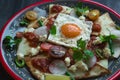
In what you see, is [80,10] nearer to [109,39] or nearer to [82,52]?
[109,39]

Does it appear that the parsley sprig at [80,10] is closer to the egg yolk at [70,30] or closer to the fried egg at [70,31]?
the fried egg at [70,31]

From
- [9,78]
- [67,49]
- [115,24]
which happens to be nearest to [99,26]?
Result: [115,24]

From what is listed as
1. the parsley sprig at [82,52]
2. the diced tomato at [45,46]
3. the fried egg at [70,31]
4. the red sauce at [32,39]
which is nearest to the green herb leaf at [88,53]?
the parsley sprig at [82,52]

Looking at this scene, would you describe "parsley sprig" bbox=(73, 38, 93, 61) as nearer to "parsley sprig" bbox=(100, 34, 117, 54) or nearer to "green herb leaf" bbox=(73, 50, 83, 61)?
"green herb leaf" bbox=(73, 50, 83, 61)

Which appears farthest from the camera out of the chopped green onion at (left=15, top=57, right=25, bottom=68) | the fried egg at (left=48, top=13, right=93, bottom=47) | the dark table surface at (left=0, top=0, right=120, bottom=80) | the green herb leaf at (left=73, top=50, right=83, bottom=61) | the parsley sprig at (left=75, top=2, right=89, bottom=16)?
the dark table surface at (left=0, top=0, right=120, bottom=80)

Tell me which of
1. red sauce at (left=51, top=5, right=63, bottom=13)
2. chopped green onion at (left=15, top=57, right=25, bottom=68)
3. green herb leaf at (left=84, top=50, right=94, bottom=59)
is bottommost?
green herb leaf at (left=84, top=50, right=94, bottom=59)

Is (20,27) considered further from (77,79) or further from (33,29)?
(77,79)

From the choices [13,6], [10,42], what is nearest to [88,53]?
[10,42]

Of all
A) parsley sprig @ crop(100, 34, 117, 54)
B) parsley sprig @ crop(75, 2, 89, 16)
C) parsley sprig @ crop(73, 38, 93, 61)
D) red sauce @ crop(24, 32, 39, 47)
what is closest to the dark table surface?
parsley sprig @ crop(75, 2, 89, 16)

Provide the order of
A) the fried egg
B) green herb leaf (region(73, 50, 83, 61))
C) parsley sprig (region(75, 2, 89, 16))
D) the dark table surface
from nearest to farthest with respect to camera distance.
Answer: green herb leaf (region(73, 50, 83, 61)), the fried egg, parsley sprig (region(75, 2, 89, 16)), the dark table surface
